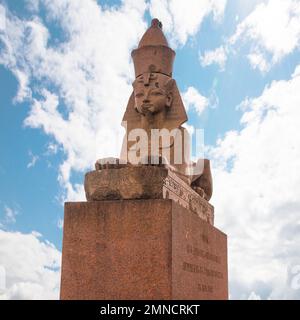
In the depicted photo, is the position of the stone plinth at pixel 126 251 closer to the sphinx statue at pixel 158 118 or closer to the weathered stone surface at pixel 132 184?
the weathered stone surface at pixel 132 184

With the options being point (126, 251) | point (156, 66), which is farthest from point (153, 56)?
point (126, 251)

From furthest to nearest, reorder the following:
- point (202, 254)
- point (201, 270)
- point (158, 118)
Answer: point (158, 118) → point (202, 254) → point (201, 270)

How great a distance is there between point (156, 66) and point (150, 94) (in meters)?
0.43

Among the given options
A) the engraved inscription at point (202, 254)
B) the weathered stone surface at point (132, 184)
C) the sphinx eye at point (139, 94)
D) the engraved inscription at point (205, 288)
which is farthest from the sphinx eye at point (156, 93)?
the engraved inscription at point (205, 288)

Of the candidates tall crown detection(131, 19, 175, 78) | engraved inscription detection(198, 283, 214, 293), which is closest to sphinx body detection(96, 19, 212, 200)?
tall crown detection(131, 19, 175, 78)

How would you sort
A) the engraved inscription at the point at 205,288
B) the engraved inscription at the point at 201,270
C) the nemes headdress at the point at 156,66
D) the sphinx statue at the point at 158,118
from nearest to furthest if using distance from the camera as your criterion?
the engraved inscription at the point at 201,270
the engraved inscription at the point at 205,288
the sphinx statue at the point at 158,118
the nemes headdress at the point at 156,66

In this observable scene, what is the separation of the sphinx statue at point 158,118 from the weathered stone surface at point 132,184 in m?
0.96

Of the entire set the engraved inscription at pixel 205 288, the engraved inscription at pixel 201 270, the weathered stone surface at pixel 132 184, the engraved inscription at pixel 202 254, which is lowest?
the engraved inscription at pixel 205 288

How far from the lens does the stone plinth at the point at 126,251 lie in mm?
4520

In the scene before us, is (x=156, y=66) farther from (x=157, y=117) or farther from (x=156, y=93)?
(x=157, y=117)

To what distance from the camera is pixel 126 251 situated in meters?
4.63
